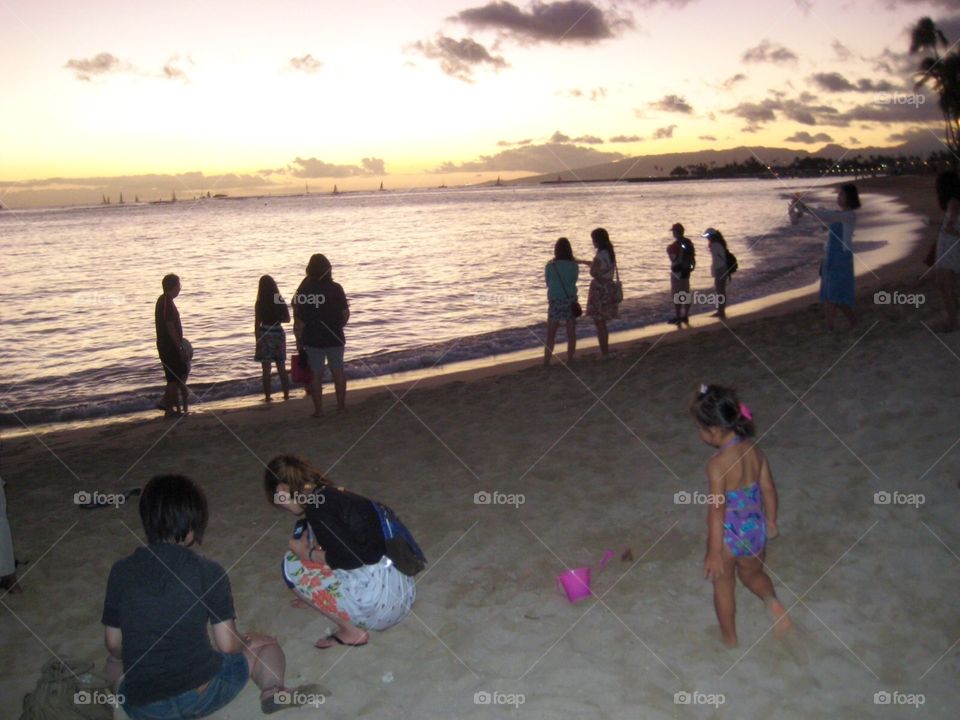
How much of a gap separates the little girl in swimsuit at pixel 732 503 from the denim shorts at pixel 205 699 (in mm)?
2361

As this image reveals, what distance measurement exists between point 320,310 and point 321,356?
61 centimetres

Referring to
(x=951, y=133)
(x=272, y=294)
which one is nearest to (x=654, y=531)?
(x=272, y=294)

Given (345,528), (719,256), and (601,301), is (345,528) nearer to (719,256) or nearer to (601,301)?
(601,301)

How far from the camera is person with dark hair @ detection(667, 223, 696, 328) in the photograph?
1288 centimetres

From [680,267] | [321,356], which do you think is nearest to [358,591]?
[321,356]

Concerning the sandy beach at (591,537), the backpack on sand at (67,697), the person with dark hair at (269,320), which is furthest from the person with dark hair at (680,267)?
the backpack on sand at (67,697)

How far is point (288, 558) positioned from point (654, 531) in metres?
2.56

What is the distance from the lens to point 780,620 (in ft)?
13.9

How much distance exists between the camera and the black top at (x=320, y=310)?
8766 millimetres

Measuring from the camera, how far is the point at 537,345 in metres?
14.5

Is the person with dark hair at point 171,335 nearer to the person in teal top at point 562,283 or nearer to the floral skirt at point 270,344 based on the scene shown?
the floral skirt at point 270,344

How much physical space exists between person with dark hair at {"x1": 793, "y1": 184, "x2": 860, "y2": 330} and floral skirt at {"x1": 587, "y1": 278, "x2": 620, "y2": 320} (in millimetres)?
2580

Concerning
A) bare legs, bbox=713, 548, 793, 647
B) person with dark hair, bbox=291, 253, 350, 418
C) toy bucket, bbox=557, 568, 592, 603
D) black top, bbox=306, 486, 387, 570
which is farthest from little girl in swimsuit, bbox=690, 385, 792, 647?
person with dark hair, bbox=291, 253, 350, 418

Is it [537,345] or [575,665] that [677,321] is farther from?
[575,665]
